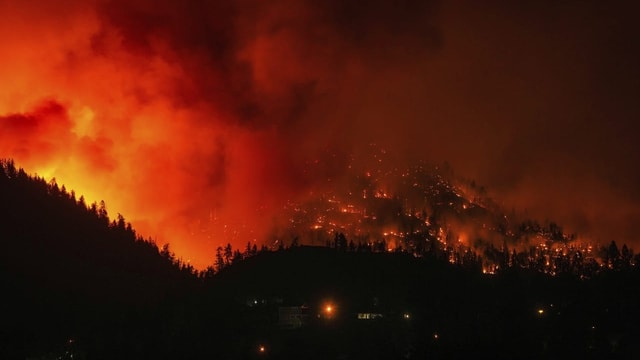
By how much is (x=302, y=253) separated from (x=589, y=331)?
72.3 meters

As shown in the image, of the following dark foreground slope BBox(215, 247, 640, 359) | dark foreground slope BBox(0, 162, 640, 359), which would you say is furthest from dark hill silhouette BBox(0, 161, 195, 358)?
dark foreground slope BBox(215, 247, 640, 359)

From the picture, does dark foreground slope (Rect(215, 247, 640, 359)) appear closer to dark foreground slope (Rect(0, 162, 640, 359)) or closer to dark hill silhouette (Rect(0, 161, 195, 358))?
dark foreground slope (Rect(0, 162, 640, 359))

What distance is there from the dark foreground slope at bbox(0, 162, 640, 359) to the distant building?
10.9 inches

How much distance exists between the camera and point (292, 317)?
388 feet

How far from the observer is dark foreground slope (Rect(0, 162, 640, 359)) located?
3821 inches

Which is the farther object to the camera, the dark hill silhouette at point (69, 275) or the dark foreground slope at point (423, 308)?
the dark hill silhouette at point (69, 275)

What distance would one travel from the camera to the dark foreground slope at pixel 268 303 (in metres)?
97.0

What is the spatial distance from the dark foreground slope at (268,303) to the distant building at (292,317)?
0.90 ft

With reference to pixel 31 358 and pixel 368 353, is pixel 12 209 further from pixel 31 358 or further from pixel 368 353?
pixel 368 353

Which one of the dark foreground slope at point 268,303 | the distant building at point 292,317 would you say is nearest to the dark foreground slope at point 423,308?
the dark foreground slope at point 268,303

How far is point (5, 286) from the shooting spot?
426ft

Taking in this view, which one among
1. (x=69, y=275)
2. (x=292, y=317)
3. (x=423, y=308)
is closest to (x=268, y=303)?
(x=292, y=317)

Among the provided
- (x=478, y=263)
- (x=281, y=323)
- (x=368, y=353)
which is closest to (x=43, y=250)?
(x=281, y=323)

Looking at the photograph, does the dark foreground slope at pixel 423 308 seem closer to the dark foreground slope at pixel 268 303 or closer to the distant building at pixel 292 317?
the dark foreground slope at pixel 268 303
